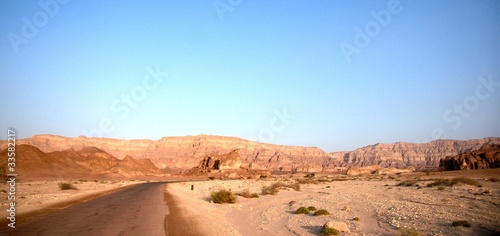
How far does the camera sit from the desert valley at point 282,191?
40.5 feet

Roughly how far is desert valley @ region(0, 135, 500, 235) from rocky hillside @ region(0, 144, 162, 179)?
0.36 metres

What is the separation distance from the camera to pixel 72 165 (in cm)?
9819

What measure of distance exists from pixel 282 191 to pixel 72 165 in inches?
3455

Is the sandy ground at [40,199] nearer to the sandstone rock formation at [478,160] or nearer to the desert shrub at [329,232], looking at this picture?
the desert shrub at [329,232]

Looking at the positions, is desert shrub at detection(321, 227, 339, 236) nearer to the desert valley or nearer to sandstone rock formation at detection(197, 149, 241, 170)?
the desert valley

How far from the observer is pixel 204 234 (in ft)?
36.7

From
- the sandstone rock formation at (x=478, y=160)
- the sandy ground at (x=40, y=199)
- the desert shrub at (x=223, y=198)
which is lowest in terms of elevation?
the sandstone rock formation at (x=478, y=160)

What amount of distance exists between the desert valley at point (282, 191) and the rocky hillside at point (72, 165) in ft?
1.18

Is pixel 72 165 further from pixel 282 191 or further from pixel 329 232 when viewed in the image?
pixel 329 232

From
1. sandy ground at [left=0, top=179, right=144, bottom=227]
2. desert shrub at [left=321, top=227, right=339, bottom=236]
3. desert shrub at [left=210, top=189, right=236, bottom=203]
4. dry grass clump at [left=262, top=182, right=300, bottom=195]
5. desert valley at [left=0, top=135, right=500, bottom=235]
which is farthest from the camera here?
dry grass clump at [left=262, top=182, right=300, bottom=195]

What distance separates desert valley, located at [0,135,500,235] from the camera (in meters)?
12.4

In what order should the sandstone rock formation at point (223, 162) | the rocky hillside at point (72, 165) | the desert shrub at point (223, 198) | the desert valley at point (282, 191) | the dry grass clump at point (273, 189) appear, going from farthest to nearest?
the sandstone rock formation at point (223, 162) < the rocky hillside at point (72, 165) < the dry grass clump at point (273, 189) < the desert shrub at point (223, 198) < the desert valley at point (282, 191)

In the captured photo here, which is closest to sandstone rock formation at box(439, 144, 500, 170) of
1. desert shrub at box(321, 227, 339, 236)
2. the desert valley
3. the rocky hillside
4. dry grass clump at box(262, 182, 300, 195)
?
the desert valley

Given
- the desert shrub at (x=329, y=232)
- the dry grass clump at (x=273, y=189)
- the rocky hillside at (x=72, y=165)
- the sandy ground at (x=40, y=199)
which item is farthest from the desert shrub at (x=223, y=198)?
the rocky hillside at (x=72, y=165)
